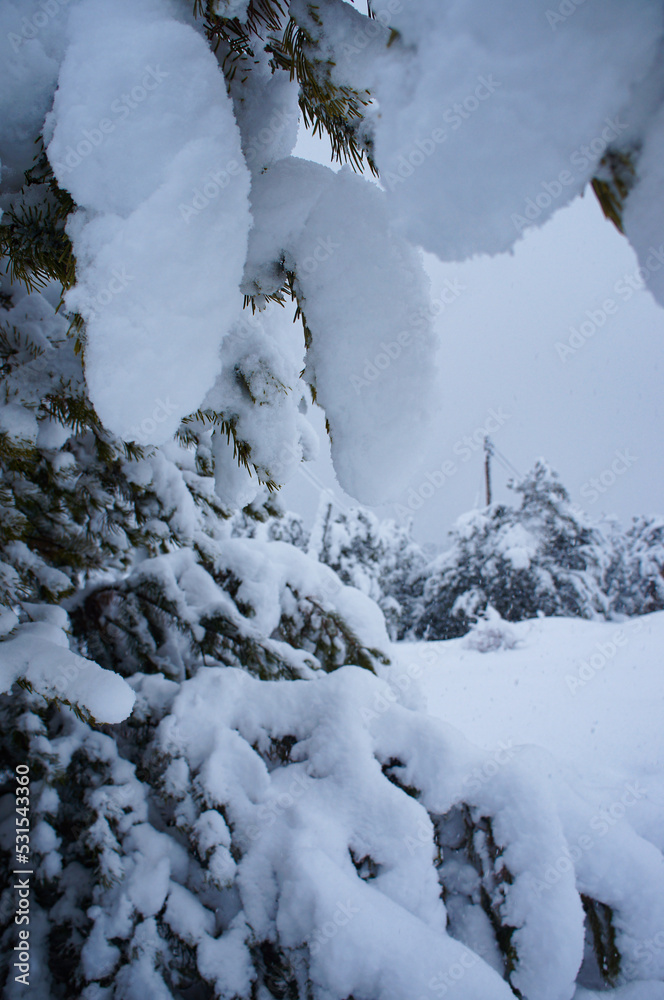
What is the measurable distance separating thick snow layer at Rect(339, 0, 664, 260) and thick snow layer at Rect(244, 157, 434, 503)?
0.24m

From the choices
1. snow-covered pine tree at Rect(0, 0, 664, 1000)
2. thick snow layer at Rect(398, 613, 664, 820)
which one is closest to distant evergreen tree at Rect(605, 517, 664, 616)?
thick snow layer at Rect(398, 613, 664, 820)

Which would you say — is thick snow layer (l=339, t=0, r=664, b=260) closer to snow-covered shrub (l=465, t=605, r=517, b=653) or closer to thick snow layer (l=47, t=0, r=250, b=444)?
thick snow layer (l=47, t=0, r=250, b=444)

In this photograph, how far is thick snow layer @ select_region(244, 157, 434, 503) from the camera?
2.25 ft

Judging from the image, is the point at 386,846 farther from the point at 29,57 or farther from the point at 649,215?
the point at 29,57

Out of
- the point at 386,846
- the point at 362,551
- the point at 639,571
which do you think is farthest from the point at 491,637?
the point at 639,571

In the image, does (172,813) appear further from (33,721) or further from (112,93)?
(112,93)

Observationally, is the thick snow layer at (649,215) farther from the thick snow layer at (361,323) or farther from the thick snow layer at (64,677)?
the thick snow layer at (64,677)

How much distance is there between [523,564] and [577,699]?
30.5ft

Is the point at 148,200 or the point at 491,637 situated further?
the point at 491,637

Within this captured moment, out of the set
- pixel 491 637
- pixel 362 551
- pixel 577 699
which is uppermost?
pixel 362 551

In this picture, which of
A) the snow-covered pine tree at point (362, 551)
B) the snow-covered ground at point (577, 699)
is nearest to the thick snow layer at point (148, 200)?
the snow-covered ground at point (577, 699)

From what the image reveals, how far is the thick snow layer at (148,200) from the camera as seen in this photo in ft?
1.95

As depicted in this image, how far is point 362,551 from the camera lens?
60.4 ft

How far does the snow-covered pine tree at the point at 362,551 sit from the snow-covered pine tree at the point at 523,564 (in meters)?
2.07
